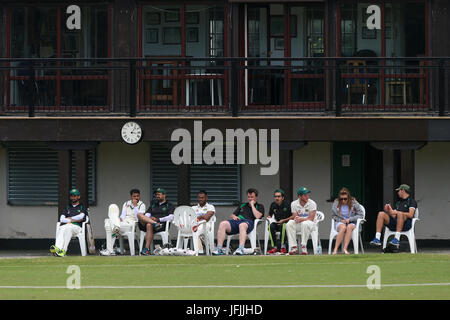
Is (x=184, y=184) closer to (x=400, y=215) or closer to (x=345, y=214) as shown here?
(x=345, y=214)

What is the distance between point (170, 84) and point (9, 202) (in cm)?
445

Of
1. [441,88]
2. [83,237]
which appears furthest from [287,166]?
[83,237]

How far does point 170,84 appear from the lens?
82.1ft

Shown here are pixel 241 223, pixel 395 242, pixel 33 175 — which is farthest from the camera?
pixel 33 175

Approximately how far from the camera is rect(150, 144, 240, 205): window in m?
26.1

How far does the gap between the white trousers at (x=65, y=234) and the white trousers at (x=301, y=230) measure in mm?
3901

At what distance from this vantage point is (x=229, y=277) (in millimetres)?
17734

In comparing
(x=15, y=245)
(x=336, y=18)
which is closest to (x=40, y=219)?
(x=15, y=245)

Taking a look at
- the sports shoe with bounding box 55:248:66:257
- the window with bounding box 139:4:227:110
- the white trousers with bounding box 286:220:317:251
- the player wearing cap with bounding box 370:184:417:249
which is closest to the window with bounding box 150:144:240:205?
the window with bounding box 139:4:227:110

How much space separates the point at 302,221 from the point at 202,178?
4.33 meters

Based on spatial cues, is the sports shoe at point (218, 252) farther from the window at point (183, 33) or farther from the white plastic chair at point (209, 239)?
the window at point (183, 33)

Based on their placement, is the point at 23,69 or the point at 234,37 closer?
the point at 23,69

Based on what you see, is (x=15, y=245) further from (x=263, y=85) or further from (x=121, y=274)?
(x=121, y=274)

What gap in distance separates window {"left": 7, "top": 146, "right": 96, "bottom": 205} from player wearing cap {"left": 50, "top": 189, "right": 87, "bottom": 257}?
127 inches
